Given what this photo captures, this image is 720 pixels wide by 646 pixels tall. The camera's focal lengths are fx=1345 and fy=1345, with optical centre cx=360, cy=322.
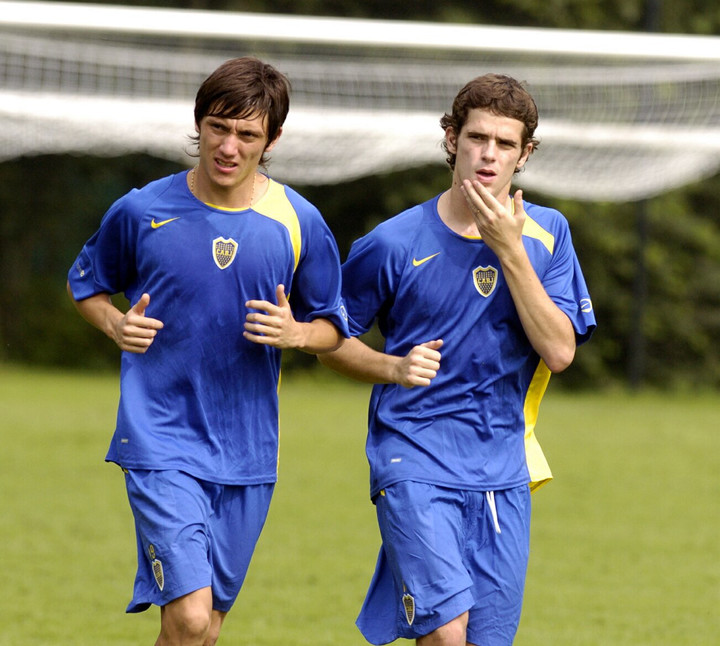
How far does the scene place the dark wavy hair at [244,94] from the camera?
418 centimetres

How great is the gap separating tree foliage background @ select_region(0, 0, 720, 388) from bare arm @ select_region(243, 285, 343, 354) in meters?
16.3

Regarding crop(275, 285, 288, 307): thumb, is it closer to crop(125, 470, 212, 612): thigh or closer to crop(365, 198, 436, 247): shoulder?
crop(365, 198, 436, 247): shoulder

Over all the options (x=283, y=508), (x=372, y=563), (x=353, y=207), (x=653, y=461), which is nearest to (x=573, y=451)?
(x=653, y=461)

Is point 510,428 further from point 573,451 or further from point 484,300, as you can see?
point 573,451

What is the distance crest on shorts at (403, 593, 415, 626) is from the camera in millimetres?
4168

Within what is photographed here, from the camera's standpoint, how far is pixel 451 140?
4.50 meters

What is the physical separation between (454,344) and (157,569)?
1.17 m

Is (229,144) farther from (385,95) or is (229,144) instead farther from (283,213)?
(385,95)

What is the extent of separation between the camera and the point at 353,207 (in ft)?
69.2

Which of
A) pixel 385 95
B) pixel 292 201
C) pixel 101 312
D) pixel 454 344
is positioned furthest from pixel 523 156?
pixel 385 95

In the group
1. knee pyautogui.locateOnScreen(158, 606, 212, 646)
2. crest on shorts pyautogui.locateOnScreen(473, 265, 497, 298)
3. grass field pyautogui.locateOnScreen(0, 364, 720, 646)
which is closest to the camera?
knee pyautogui.locateOnScreen(158, 606, 212, 646)

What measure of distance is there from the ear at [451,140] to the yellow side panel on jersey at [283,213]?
1.92ft

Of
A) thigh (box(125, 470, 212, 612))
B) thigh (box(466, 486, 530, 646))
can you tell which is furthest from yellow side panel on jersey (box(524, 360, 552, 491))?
thigh (box(125, 470, 212, 612))

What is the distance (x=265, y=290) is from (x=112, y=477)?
7381 millimetres
